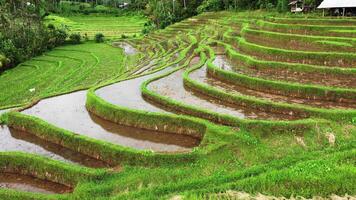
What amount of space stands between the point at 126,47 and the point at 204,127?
30015mm

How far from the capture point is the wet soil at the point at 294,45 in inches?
789

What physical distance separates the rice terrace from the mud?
34.9 feet

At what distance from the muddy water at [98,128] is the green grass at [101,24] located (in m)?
32.3

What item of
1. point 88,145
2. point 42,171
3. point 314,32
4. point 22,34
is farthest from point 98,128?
Answer: point 22,34

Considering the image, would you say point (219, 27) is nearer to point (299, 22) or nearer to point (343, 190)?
point (299, 22)

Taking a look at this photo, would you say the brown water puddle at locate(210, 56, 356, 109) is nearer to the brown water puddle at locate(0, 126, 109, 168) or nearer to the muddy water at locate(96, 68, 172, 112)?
the muddy water at locate(96, 68, 172, 112)

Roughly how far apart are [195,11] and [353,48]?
33.3 metres

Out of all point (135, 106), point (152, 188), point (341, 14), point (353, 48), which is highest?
point (341, 14)

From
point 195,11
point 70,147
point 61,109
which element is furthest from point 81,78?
point 195,11

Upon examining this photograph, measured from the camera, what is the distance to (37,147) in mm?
12914

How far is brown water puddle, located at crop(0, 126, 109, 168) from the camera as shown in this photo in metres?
11.8

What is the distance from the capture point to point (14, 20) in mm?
36719

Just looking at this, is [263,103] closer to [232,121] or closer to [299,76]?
[232,121]

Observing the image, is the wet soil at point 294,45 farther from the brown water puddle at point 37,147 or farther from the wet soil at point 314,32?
the brown water puddle at point 37,147
